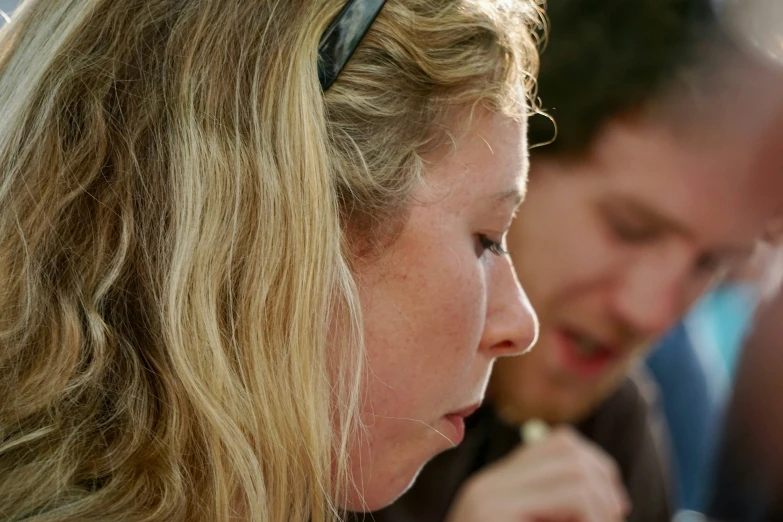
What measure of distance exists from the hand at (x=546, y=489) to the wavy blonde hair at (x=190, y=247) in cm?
28

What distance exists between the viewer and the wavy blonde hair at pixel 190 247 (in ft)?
1.91

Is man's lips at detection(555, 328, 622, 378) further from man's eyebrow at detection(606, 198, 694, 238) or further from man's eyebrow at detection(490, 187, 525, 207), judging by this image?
man's eyebrow at detection(490, 187, 525, 207)

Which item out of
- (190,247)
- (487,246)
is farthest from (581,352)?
(190,247)

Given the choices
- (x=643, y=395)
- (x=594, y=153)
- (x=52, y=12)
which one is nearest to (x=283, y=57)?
(x=52, y=12)

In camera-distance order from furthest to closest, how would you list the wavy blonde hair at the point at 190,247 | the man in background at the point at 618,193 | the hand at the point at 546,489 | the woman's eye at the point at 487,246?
the man in background at the point at 618,193 < the hand at the point at 546,489 < the woman's eye at the point at 487,246 < the wavy blonde hair at the point at 190,247

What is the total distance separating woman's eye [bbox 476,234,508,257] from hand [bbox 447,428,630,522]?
0.28 meters

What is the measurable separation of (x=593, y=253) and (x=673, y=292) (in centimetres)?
13

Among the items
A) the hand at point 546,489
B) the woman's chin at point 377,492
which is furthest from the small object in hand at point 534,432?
the woman's chin at point 377,492

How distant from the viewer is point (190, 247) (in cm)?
59

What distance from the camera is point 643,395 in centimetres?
129

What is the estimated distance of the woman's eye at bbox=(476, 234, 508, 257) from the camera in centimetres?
69

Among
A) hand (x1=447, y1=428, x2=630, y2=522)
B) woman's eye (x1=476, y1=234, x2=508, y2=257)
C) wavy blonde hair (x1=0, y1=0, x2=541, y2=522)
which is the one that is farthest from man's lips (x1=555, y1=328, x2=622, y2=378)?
wavy blonde hair (x1=0, y1=0, x2=541, y2=522)

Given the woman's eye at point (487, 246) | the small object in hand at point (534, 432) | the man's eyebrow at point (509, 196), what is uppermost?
the man's eyebrow at point (509, 196)

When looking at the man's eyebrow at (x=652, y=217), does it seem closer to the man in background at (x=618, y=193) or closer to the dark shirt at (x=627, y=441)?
the man in background at (x=618, y=193)
